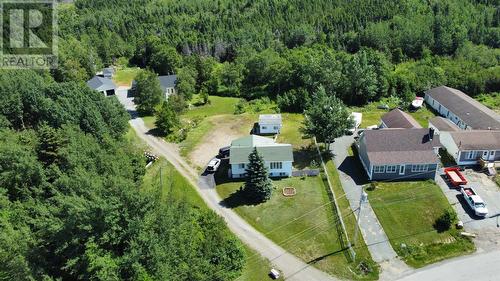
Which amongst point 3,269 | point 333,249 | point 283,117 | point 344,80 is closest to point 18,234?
point 3,269

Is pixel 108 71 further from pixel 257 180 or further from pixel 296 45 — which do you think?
pixel 257 180

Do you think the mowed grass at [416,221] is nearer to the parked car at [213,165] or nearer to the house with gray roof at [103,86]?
the parked car at [213,165]

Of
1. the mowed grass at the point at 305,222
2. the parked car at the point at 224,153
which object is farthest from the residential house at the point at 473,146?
the parked car at the point at 224,153

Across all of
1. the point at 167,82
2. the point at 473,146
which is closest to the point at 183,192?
the point at 473,146

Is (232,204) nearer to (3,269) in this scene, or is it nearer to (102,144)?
(102,144)

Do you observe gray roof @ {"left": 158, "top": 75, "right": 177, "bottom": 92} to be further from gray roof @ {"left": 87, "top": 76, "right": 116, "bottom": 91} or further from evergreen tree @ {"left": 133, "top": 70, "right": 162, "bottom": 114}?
gray roof @ {"left": 87, "top": 76, "right": 116, "bottom": 91}
